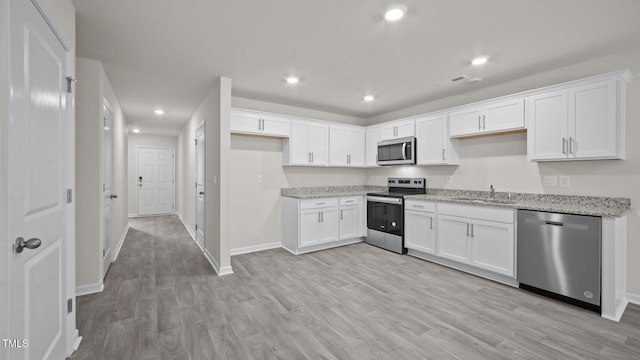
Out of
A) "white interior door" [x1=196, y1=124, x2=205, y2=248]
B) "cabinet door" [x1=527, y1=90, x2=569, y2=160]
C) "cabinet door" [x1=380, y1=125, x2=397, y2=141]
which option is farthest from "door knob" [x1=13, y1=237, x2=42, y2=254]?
"cabinet door" [x1=380, y1=125, x2=397, y2=141]

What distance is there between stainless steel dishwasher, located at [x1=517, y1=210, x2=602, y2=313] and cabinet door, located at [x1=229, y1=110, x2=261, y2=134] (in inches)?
138

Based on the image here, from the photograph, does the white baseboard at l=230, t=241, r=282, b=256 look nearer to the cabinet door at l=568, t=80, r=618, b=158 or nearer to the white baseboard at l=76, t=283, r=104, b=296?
the white baseboard at l=76, t=283, r=104, b=296

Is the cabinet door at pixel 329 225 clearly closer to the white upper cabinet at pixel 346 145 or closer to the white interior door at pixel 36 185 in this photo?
the white upper cabinet at pixel 346 145

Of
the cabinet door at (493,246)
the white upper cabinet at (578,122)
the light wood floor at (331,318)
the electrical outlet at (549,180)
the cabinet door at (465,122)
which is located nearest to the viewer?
the light wood floor at (331,318)

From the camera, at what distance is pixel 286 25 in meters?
2.30

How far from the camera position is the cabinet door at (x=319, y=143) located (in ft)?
15.5

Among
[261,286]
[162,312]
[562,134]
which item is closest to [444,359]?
[261,286]

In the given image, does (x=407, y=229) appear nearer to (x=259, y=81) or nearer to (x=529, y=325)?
(x=529, y=325)

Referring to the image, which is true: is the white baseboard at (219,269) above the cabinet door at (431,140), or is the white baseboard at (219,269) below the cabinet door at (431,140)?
below

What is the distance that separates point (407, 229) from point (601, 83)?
2.64 meters

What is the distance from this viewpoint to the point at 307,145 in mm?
4691

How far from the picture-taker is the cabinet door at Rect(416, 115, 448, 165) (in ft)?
13.5

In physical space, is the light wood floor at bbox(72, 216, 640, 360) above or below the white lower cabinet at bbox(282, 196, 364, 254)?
below

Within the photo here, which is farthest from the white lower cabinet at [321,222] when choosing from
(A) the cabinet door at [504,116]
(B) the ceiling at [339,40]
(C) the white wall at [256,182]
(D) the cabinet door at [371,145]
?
(A) the cabinet door at [504,116]
